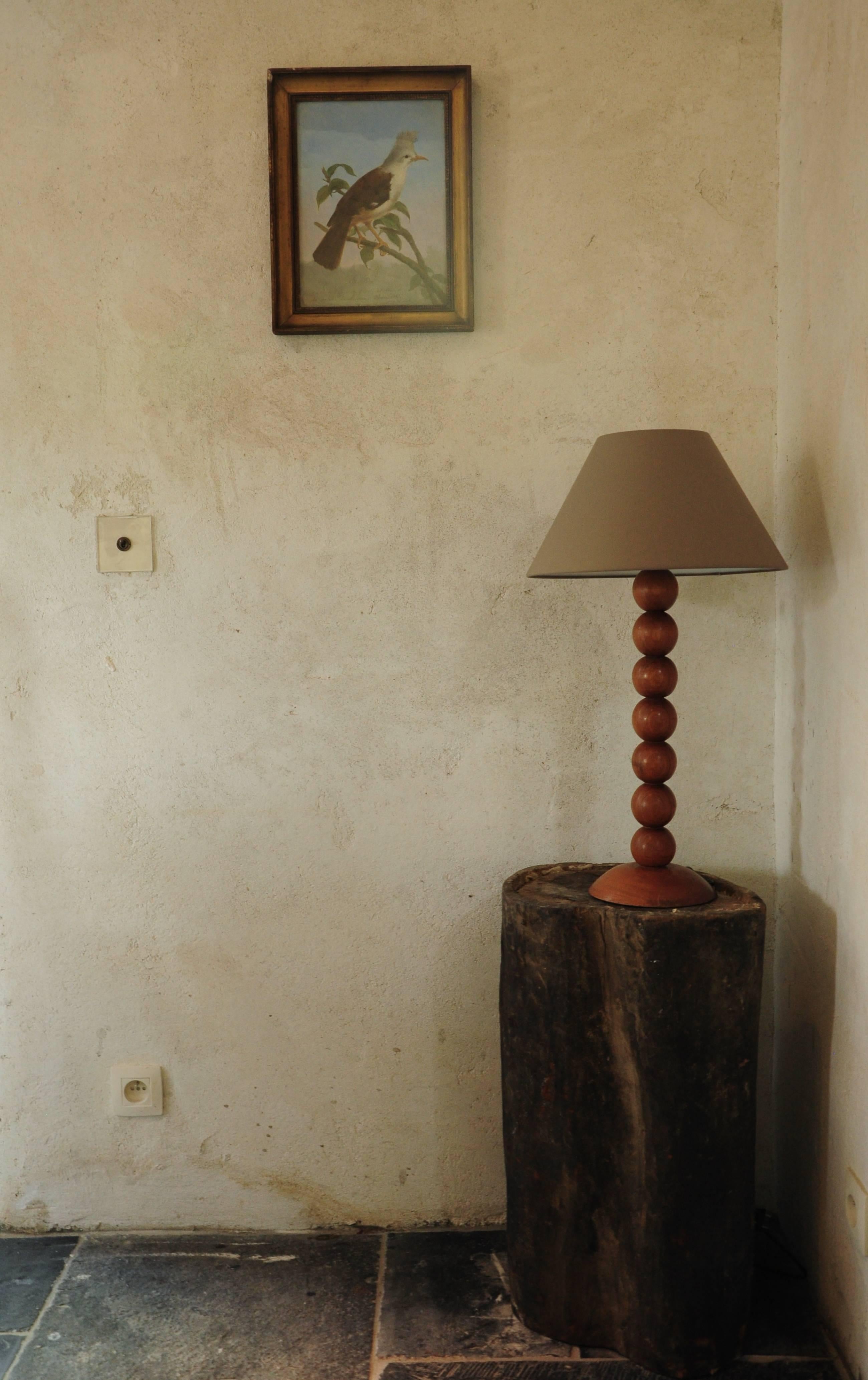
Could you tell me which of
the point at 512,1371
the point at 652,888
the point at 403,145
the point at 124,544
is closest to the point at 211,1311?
the point at 512,1371

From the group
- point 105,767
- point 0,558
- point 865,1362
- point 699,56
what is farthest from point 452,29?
point 865,1362

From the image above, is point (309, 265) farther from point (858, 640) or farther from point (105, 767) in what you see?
point (858, 640)

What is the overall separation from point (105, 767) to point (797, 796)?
4.17ft

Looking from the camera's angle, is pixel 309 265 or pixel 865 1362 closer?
pixel 865 1362

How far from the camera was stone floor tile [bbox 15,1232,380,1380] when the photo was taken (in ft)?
4.72

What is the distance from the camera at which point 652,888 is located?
1.42 m

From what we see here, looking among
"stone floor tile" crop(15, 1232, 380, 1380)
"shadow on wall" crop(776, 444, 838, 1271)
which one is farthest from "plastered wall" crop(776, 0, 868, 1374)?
"stone floor tile" crop(15, 1232, 380, 1380)

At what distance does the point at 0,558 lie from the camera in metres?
1.78

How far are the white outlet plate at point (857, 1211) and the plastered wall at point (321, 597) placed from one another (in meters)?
0.39

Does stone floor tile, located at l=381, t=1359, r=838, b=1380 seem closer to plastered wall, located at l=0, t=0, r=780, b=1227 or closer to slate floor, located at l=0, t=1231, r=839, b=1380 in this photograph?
slate floor, located at l=0, t=1231, r=839, b=1380

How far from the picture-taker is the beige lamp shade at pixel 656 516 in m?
1.32

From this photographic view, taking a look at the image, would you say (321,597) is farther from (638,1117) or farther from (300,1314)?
(300,1314)

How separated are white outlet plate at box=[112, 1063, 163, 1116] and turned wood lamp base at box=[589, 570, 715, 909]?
3.10 feet

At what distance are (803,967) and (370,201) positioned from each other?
61.2 inches
